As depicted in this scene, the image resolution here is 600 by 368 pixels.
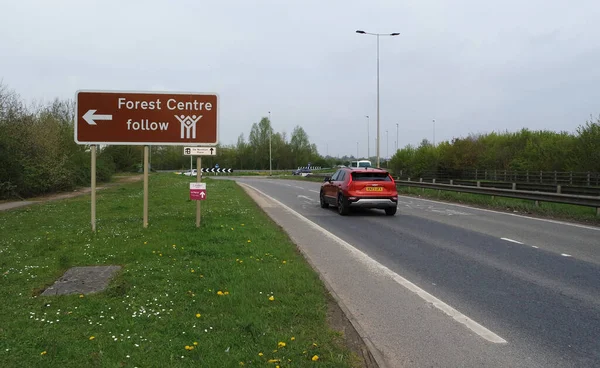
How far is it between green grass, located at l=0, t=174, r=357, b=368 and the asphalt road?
0.67 meters

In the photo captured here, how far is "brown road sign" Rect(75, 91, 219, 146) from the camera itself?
1102cm

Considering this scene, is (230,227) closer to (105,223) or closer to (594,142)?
(105,223)

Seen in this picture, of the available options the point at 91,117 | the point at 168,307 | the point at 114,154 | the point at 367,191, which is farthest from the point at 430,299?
the point at 114,154

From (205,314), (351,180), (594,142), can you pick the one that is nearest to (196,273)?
(205,314)

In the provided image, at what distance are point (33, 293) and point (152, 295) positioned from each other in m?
1.48

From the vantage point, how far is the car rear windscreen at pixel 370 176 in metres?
15.6

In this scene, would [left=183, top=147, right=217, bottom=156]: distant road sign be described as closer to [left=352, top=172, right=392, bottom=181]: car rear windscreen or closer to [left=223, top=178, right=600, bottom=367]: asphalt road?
[left=223, top=178, right=600, bottom=367]: asphalt road

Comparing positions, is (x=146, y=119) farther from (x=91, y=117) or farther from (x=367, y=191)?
(x=367, y=191)

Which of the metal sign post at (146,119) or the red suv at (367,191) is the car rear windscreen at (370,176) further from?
the metal sign post at (146,119)

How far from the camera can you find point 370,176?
15.7 metres

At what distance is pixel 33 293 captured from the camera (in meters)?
5.52

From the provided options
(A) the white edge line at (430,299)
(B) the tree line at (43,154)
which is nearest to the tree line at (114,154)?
(B) the tree line at (43,154)

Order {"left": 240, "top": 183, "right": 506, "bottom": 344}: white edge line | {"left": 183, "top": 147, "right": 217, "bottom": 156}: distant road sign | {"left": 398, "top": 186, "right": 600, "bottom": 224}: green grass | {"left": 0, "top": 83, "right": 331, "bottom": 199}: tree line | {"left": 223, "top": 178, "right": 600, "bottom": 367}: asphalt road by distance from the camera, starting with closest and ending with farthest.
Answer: {"left": 223, "top": 178, "right": 600, "bottom": 367}: asphalt road, {"left": 240, "top": 183, "right": 506, "bottom": 344}: white edge line, {"left": 183, "top": 147, "right": 217, "bottom": 156}: distant road sign, {"left": 398, "top": 186, "right": 600, "bottom": 224}: green grass, {"left": 0, "top": 83, "right": 331, "bottom": 199}: tree line

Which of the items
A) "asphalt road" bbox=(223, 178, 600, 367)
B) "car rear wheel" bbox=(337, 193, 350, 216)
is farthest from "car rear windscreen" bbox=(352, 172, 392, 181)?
"asphalt road" bbox=(223, 178, 600, 367)
